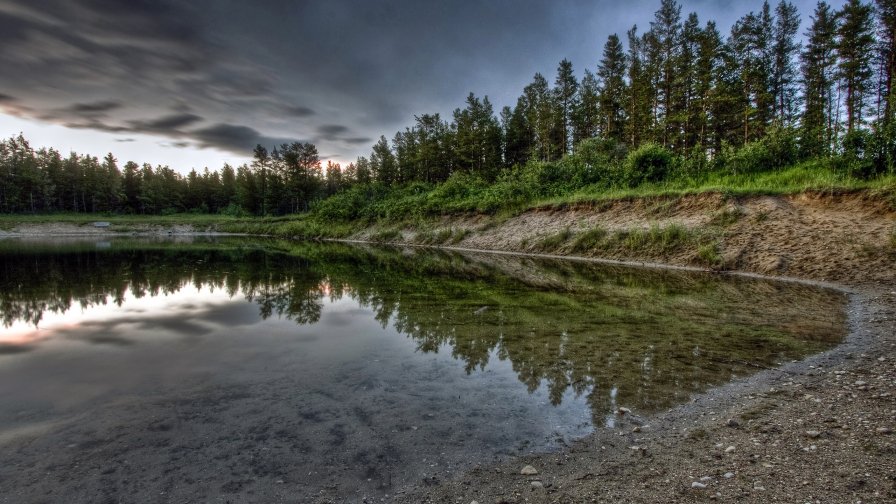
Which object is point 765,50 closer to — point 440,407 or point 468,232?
point 468,232

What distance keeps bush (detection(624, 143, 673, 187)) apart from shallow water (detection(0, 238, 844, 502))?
1547 centimetres

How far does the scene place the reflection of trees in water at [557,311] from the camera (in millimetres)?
6176

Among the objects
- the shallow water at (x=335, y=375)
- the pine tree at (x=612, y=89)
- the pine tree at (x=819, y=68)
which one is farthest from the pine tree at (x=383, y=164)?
the shallow water at (x=335, y=375)

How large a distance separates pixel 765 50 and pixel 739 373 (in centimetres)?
5543

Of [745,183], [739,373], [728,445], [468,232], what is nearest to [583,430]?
[728,445]

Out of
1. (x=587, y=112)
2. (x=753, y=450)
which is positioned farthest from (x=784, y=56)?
(x=753, y=450)

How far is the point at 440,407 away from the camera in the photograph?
16.3 ft

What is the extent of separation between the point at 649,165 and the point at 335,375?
1081 inches

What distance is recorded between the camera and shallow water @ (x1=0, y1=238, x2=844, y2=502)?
12.1ft

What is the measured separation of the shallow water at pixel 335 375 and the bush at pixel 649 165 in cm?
1547

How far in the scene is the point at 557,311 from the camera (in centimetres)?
1032

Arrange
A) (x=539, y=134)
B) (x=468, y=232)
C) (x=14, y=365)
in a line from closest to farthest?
(x=14, y=365), (x=468, y=232), (x=539, y=134)

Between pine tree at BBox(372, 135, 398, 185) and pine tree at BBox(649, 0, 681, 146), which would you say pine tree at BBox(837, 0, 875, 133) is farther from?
pine tree at BBox(372, 135, 398, 185)

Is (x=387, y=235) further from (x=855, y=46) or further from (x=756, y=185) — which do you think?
(x=855, y=46)
